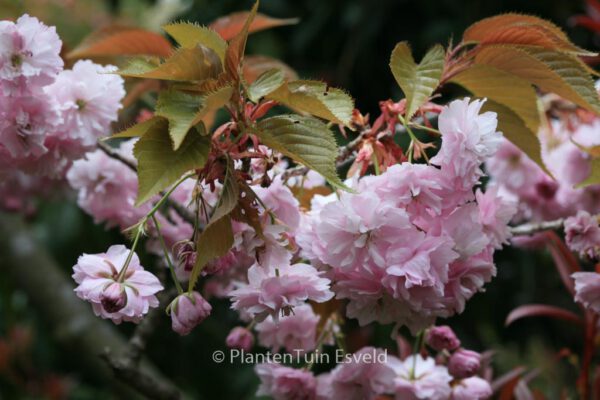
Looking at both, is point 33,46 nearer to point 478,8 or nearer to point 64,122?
point 64,122

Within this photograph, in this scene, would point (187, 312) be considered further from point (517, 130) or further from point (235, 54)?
point (517, 130)

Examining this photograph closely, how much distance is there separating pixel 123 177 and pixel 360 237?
0.47 m

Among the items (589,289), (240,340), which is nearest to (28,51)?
(240,340)

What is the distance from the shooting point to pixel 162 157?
587 millimetres

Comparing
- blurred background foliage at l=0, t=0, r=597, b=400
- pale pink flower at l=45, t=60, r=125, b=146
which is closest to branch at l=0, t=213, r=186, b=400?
blurred background foliage at l=0, t=0, r=597, b=400

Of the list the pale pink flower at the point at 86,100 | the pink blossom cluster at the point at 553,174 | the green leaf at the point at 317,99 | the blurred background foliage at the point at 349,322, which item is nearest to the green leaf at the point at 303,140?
the green leaf at the point at 317,99

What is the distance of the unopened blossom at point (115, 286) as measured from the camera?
0.60 metres

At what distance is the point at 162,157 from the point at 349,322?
140 centimetres

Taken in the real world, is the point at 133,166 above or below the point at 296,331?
above

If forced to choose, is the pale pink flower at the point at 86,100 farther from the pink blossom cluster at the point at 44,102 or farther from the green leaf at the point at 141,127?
the green leaf at the point at 141,127

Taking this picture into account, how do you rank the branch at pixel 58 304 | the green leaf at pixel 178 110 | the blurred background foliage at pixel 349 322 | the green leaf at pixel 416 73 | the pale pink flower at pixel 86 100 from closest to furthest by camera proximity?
the green leaf at pixel 178 110 → the green leaf at pixel 416 73 → the pale pink flower at pixel 86 100 → the branch at pixel 58 304 → the blurred background foliage at pixel 349 322

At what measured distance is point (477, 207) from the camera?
0.65 m

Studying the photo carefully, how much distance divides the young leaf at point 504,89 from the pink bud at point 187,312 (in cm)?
35

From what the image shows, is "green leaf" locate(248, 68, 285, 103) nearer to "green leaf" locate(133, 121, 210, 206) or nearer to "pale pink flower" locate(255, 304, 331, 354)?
"green leaf" locate(133, 121, 210, 206)
